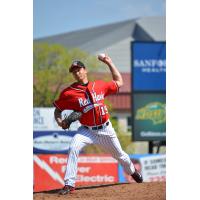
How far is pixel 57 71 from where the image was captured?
424 inches

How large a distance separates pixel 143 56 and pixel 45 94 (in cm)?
192

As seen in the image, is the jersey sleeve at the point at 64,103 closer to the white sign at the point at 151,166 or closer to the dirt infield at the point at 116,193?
the dirt infield at the point at 116,193

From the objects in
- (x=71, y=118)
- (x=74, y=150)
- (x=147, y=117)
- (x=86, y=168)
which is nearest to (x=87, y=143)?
(x=74, y=150)

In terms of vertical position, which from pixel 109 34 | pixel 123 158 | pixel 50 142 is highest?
pixel 109 34

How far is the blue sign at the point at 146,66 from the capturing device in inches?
438

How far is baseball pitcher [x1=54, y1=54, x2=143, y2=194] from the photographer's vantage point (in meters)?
5.06

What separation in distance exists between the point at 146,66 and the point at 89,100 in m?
6.36

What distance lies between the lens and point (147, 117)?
475 inches

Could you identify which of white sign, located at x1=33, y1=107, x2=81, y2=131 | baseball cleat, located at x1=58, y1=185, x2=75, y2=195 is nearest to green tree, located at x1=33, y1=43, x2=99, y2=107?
white sign, located at x1=33, y1=107, x2=81, y2=131

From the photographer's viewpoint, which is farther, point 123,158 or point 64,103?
point 123,158

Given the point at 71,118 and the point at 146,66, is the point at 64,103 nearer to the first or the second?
the point at 71,118
